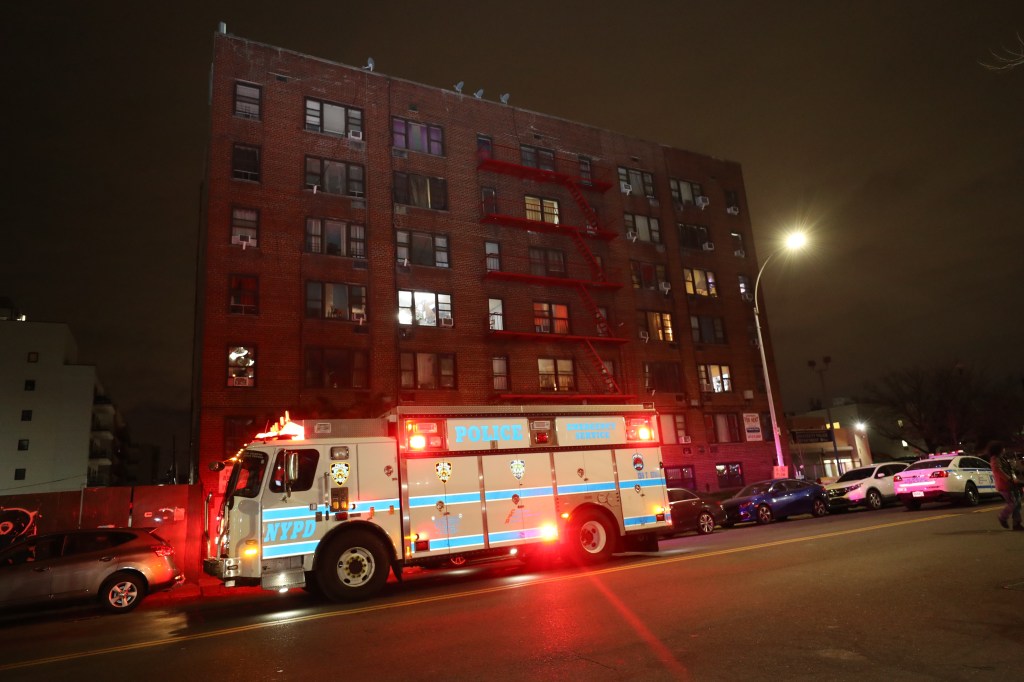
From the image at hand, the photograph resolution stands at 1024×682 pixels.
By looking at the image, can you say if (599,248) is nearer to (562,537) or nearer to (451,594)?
(562,537)

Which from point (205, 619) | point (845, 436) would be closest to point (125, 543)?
point (205, 619)

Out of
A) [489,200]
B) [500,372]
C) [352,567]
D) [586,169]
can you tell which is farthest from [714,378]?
[352,567]

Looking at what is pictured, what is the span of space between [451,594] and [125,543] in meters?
6.97

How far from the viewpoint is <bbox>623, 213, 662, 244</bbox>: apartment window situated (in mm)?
34969

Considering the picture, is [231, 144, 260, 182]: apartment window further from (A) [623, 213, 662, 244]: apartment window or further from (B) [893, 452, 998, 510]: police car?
(B) [893, 452, 998, 510]: police car

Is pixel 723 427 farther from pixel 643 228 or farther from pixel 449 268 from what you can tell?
pixel 449 268

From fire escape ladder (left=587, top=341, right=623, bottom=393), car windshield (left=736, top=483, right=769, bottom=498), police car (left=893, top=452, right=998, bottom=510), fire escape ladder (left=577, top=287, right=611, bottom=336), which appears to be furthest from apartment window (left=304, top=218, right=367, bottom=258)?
police car (left=893, top=452, right=998, bottom=510)

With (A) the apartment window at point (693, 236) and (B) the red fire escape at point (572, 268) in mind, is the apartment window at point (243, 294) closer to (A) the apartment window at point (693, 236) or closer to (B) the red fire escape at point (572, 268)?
(B) the red fire escape at point (572, 268)

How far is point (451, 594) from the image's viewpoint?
966cm

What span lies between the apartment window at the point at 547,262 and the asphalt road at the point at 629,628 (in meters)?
21.2

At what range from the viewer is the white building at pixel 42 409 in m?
53.8

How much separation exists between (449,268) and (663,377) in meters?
12.9

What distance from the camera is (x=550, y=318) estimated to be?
3089cm

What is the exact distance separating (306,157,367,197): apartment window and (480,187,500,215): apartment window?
5.79m
